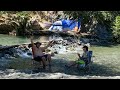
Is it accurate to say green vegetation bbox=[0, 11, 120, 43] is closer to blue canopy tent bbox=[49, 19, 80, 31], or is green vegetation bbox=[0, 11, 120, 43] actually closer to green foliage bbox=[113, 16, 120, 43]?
green foliage bbox=[113, 16, 120, 43]

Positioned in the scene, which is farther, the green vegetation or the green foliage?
the green vegetation

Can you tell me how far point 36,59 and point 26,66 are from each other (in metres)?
1.95

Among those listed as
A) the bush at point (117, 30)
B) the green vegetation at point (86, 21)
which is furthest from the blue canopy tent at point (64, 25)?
the bush at point (117, 30)

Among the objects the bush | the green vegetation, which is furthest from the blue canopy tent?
the bush

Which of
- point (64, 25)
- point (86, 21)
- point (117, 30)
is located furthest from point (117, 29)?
point (64, 25)

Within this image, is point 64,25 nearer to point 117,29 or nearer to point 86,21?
point 86,21

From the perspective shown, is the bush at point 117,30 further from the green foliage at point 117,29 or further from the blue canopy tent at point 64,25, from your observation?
the blue canopy tent at point 64,25

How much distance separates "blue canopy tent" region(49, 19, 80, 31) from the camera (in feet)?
106

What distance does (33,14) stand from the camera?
36.5 m

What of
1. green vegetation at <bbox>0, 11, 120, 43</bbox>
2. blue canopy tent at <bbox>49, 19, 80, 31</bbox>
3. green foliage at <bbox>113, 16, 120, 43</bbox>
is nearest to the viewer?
green foliage at <bbox>113, 16, 120, 43</bbox>

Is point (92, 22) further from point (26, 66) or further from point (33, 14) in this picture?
point (26, 66)
